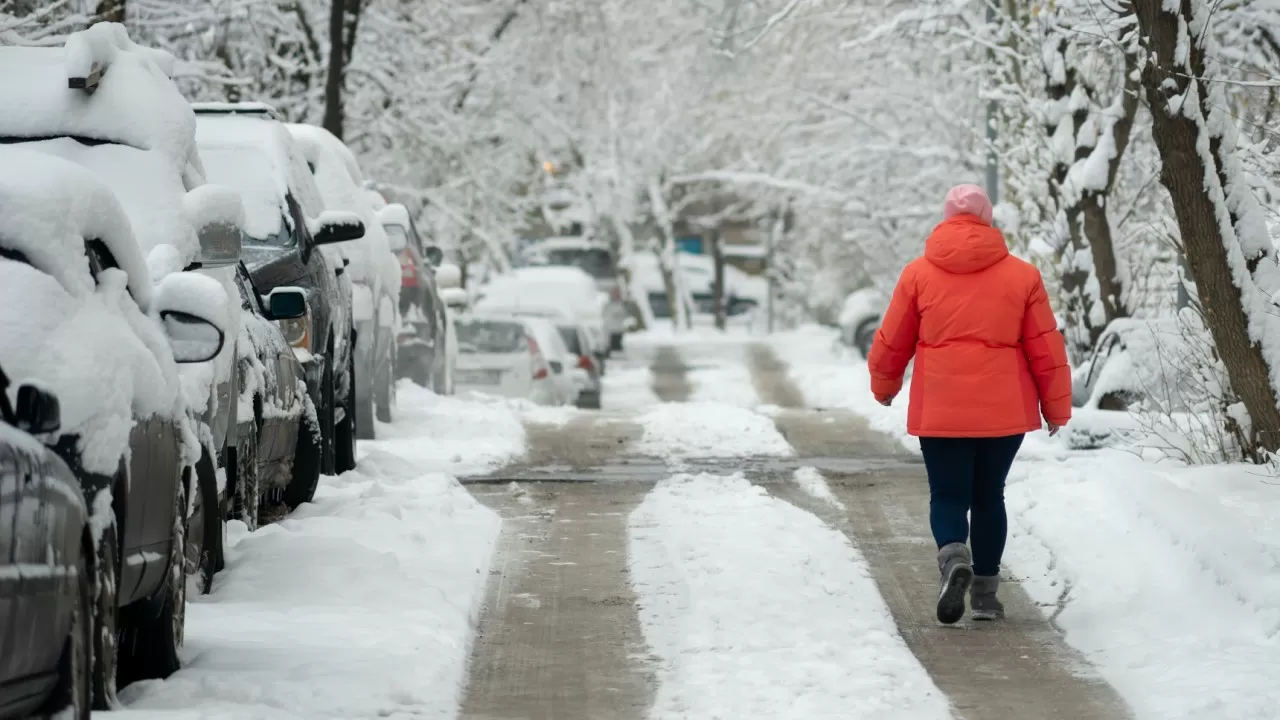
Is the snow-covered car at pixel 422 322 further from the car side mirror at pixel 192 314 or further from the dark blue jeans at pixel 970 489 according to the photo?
the car side mirror at pixel 192 314

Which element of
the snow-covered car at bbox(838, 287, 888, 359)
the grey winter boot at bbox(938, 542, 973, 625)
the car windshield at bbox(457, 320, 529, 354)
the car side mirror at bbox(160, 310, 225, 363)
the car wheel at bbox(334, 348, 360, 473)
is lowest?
the snow-covered car at bbox(838, 287, 888, 359)

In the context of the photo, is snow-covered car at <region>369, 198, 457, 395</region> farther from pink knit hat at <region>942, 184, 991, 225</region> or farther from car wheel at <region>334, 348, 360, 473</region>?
pink knit hat at <region>942, 184, 991, 225</region>

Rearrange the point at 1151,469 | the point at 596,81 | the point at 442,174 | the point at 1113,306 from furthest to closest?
the point at 596,81
the point at 442,174
the point at 1113,306
the point at 1151,469

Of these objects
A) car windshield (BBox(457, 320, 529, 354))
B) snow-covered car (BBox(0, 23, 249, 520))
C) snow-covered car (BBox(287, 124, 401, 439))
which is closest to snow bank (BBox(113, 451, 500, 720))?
snow-covered car (BBox(0, 23, 249, 520))

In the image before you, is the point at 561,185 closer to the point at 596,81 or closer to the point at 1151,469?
the point at 596,81

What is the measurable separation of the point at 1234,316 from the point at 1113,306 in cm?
733

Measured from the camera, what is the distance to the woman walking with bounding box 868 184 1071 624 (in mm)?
7805

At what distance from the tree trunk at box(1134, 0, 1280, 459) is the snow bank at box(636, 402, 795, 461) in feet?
14.7

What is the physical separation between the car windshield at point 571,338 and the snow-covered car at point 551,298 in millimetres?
249

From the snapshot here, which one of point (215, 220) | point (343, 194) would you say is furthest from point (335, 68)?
point (215, 220)

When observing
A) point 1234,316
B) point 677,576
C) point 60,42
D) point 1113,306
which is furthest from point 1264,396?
point 60,42

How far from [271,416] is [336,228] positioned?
87.4 inches

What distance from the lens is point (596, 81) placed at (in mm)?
38844

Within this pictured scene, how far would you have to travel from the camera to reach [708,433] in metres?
15.1
